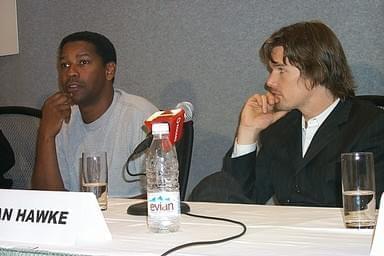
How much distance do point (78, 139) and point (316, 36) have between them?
104 cm

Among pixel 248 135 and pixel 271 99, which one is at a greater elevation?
pixel 271 99

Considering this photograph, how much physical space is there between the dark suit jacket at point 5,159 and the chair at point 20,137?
4 cm

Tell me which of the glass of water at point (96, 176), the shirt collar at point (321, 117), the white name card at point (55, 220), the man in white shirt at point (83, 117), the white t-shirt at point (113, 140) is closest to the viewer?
the white name card at point (55, 220)

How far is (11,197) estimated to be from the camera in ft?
3.88

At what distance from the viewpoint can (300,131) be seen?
1.99 m

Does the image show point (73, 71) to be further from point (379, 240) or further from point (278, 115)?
point (379, 240)

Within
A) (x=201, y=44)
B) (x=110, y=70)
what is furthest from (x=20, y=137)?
(x=201, y=44)

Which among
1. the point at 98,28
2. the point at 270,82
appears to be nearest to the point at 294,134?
the point at 270,82

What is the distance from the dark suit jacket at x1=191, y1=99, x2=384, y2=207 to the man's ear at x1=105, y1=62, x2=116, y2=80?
2.59ft

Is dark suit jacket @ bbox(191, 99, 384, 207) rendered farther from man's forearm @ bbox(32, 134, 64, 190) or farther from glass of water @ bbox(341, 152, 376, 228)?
man's forearm @ bbox(32, 134, 64, 190)

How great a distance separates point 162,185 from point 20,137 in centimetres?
165

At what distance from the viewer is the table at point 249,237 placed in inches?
39.0

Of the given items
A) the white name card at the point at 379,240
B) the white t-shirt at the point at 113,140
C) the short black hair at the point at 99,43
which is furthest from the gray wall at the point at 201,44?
the white name card at the point at 379,240

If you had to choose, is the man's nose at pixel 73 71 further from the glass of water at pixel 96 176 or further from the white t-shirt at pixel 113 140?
the glass of water at pixel 96 176
